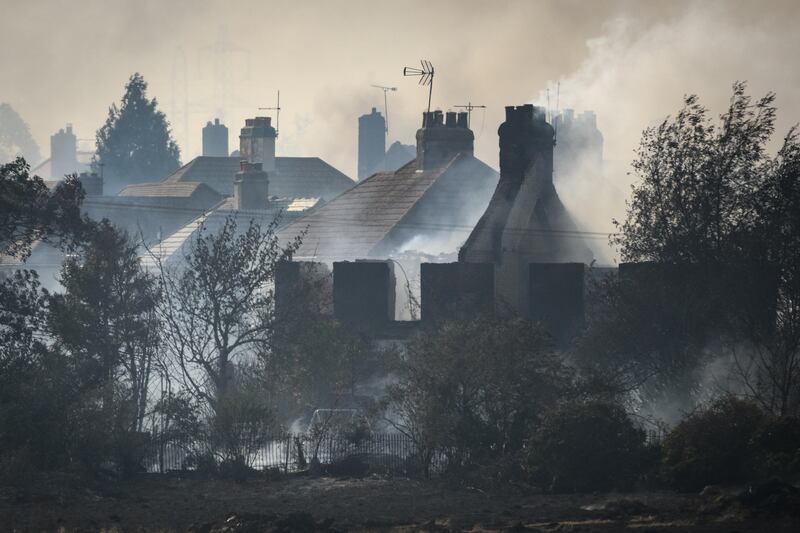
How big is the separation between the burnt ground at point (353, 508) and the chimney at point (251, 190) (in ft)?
143

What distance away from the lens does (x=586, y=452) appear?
96.6 ft

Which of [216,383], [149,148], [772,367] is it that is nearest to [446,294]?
[216,383]

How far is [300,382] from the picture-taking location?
37062mm

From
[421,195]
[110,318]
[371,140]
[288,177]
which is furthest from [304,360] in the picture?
[371,140]

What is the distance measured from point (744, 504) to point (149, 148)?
119 m

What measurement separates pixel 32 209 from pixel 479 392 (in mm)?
11689

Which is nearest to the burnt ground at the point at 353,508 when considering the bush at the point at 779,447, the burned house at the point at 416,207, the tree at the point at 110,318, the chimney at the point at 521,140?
the bush at the point at 779,447

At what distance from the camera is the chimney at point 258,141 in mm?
95438

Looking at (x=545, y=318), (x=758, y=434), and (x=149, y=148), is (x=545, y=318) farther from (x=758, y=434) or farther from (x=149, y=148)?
(x=149, y=148)

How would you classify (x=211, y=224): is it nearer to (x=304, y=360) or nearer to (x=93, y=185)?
(x=93, y=185)

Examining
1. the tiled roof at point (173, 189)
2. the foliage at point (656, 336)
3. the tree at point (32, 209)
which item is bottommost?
the foliage at point (656, 336)

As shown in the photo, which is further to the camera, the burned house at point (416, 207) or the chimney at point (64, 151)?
the chimney at point (64, 151)

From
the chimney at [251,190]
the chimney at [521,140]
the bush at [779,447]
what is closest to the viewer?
the bush at [779,447]

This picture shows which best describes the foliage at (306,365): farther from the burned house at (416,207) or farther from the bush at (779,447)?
the burned house at (416,207)
